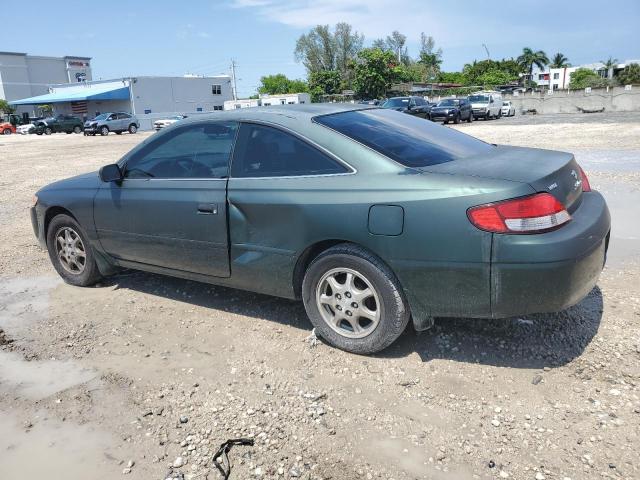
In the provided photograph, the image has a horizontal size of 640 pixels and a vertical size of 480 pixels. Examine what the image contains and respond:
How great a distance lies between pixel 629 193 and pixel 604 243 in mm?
5263

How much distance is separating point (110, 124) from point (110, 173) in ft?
130

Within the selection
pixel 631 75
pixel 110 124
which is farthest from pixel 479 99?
pixel 631 75

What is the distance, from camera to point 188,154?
4363 mm

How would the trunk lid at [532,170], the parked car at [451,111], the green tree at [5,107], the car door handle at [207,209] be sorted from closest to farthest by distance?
the trunk lid at [532,170]
the car door handle at [207,209]
the parked car at [451,111]
the green tree at [5,107]

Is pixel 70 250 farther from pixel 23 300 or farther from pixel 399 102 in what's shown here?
pixel 399 102

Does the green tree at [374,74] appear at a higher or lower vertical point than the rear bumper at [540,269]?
higher

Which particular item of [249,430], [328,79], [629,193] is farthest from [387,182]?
[328,79]

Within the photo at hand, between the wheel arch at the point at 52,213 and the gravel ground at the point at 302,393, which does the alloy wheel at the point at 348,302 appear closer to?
the gravel ground at the point at 302,393

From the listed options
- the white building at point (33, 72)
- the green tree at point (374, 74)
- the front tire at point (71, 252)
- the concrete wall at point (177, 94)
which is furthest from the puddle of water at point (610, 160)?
the white building at point (33, 72)

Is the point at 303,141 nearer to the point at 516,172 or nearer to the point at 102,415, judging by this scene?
the point at 516,172

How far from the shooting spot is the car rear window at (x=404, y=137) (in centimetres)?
356

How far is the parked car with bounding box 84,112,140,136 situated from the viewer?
132ft

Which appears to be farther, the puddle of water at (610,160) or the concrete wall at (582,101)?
the concrete wall at (582,101)

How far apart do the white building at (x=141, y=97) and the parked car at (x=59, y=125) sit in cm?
706
